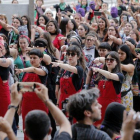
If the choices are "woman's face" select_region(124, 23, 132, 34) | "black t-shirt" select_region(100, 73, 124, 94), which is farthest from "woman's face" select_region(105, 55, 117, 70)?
"woman's face" select_region(124, 23, 132, 34)

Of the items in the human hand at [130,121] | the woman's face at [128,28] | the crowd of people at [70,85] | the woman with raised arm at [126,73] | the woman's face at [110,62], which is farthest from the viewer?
the woman's face at [128,28]

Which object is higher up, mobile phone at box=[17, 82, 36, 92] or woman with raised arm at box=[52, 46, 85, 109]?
mobile phone at box=[17, 82, 36, 92]

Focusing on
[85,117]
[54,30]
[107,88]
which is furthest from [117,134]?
[54,30]

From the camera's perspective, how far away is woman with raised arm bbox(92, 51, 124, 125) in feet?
22.7

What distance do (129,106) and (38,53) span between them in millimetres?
1936

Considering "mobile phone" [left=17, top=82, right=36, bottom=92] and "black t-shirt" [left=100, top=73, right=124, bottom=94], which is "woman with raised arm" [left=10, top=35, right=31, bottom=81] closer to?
"black t-shirt" [left=100, top=73, right=124, bottom=94]

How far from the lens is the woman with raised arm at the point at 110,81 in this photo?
6918mm

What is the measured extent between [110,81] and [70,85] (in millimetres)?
666

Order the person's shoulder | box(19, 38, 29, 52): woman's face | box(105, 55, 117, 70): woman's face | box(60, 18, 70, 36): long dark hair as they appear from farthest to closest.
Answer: box(60, 18, 70, 36): long dark hair < box(19, 38, 29, 52): woman's face < box(105, 55, 117, 70): woman's face < the person's shoulder

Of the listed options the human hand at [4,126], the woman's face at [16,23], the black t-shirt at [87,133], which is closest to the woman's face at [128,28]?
the woman's face at [16,23]

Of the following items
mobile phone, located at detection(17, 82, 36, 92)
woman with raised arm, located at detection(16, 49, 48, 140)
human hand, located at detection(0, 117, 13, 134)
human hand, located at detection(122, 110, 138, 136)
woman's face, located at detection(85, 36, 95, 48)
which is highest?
mobile phone, located at detection(17, 82, 36, 92)

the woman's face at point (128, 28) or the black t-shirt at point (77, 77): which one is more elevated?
the woman's face at point (128, 28)

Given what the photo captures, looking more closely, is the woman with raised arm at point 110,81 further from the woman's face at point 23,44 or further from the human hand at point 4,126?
the human hand at point 4,126

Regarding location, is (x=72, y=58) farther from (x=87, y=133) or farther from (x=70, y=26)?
(x=70, y=26)
